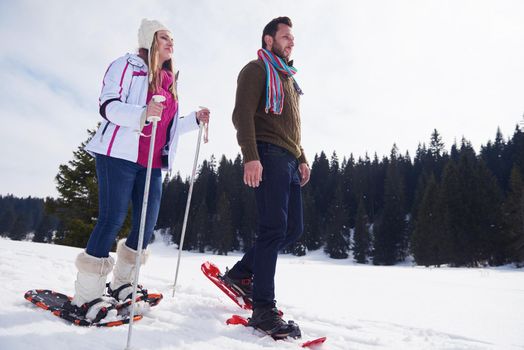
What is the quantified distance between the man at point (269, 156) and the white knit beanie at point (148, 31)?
0.85 m

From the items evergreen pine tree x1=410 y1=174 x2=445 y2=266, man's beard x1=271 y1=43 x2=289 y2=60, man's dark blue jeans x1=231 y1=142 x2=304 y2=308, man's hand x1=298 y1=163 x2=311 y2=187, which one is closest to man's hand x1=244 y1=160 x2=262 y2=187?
man's dark blue jeans x1=231 y1=142 x2=304 y2=308

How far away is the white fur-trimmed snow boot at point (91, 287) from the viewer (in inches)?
92.7

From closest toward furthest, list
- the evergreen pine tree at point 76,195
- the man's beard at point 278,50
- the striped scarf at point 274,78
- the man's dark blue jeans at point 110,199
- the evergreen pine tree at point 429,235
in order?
1. the man's dark blue jeans at point 110,199
2. the striped scarf at point 274,78
3. the man's beard at point 278,50
4. the evergreen pine tree at point 76,195
5. the evergreen pine tree at point 429,235

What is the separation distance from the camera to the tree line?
2956 cm

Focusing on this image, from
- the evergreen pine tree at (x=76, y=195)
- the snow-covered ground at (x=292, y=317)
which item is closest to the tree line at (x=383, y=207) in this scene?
the evergreen pine tree at (x=76, y=195)

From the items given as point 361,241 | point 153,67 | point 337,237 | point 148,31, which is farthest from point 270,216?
point 337,237

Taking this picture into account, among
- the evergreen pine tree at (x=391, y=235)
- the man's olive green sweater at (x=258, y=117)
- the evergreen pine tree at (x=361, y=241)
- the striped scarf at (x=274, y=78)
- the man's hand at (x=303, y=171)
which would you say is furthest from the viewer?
the evergreen pine tree at (x=361, y=241)

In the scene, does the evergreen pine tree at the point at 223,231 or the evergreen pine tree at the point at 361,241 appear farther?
the evergreen pine tree at the point at 223,231

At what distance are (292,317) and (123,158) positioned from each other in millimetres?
2113

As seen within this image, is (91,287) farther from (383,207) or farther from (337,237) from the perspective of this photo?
(383,207)

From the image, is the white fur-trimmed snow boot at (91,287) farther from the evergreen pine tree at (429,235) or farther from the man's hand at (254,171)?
the evergreen pine tree at (429,235)

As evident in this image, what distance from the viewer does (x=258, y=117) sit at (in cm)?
290


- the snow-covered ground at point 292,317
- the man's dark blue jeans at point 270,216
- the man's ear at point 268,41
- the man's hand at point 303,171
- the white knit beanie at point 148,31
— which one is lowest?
the snow-covered ground at point 292,317

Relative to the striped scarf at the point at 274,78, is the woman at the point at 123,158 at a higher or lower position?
lower
